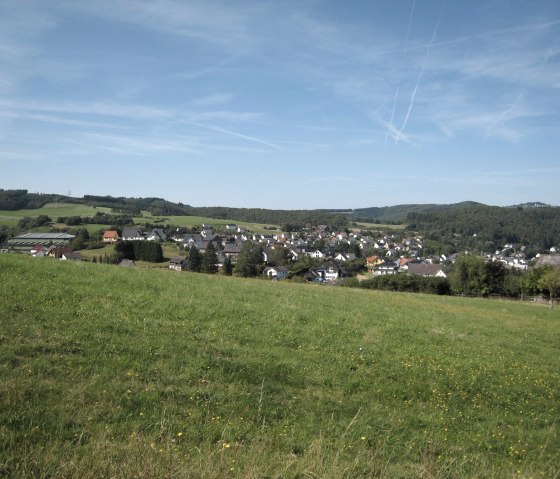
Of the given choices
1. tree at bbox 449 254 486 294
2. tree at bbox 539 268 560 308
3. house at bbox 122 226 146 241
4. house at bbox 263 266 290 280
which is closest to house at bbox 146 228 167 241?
house at bbox 122 226 146 241

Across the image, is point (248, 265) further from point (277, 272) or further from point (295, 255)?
point (295, 255)

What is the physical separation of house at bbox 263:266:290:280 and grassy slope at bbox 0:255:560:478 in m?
63.0

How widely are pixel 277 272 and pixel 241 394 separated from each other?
252 feet

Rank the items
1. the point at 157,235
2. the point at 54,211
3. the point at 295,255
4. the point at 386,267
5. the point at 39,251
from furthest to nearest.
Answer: the point at 54,211 → the point at 295,255 → the point at 386,267 → the point at 157,235 → the point at 39,251

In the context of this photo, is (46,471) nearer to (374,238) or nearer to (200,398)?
(200,398)

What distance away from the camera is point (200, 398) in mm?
6848

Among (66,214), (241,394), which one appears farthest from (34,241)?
(241,394)

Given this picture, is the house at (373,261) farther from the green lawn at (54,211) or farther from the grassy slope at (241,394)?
the grassy slope at (241,394)

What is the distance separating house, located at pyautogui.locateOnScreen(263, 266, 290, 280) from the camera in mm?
77375

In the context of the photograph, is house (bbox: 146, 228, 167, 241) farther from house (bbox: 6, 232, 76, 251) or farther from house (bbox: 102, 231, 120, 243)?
house (bbox: 6, 232, 76, 251)

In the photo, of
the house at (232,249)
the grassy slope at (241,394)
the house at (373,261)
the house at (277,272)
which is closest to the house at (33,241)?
the house at (232,249)

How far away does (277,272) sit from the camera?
83812 millimetres

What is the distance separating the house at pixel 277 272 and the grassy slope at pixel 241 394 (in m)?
63.0

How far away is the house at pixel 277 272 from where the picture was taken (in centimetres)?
7738
